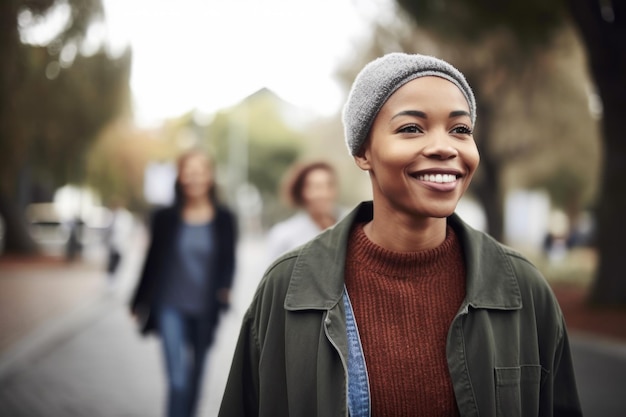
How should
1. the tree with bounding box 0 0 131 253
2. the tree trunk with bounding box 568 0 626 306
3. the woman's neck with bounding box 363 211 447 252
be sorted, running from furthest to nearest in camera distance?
the tree trunk with bounding box 568 0 626 306 → the tree with bounding box 0 0 131 253 → the woman's neck with bounding box 363 211 447 252

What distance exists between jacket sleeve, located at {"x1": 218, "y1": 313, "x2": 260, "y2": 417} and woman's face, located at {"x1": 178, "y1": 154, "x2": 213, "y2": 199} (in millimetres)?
3288

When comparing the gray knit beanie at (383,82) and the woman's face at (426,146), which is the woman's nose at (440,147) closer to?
the woman's face at (426,146)

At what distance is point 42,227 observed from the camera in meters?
46.1

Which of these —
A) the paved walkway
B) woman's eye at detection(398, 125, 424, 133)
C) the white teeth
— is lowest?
the paved walkway

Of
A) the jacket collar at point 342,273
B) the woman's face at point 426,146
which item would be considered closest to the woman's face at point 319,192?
the jacket collar at point 342,273

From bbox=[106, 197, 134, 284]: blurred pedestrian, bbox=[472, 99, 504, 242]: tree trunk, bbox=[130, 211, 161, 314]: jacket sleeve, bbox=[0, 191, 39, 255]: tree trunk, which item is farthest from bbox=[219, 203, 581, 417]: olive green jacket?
bbox=[0, 191, 39, 255]: tree trunk

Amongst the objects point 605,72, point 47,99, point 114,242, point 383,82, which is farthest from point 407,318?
point 47,99

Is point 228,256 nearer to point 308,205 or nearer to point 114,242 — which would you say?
point 308,205

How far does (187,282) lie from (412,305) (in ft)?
11.1

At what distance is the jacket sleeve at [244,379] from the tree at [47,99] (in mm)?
8862

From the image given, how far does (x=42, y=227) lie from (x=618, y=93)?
134ft

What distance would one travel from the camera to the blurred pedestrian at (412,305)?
187cm

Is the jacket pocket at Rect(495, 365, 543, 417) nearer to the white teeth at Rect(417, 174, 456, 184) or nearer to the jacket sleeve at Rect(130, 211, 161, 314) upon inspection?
the white teeth at Rect(417, 174, 456, 184)

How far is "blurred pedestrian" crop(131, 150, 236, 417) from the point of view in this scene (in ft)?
16.6
